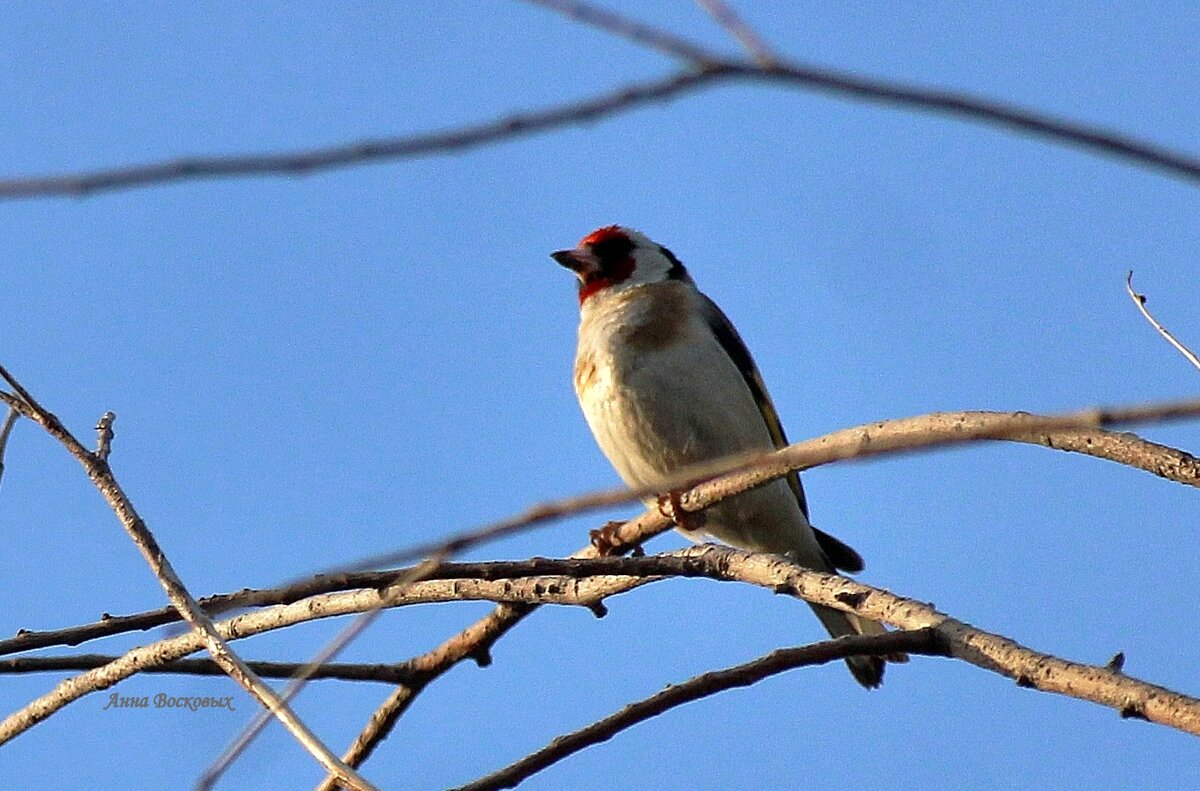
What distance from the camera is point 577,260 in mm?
8898

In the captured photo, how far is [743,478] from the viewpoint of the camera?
4.93 metres

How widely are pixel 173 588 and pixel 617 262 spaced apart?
5.44 m

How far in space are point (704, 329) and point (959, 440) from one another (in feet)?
21.1

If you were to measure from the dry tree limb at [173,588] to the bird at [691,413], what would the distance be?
10.1ft

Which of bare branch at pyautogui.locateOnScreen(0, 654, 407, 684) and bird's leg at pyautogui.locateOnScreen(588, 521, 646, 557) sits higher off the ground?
bird's leg at pyautogui.locateOnScreen(588, 521, 646, 557)

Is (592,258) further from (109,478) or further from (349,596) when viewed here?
(109,478)

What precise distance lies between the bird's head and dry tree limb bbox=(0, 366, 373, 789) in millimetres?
4319

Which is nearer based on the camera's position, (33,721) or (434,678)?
(33,721)

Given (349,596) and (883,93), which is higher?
(349,596)

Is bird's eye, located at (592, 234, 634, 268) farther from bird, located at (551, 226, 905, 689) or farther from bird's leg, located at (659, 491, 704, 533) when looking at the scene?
bird's leg, located at (659, 491, 704, 533)

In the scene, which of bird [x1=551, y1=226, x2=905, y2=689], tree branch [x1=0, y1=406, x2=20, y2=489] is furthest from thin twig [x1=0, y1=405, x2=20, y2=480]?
bird [x1=551, y1=226, x2=905, y2=689]

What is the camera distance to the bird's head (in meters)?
8.66

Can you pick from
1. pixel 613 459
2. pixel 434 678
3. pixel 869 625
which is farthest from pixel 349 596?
pixel 613 459

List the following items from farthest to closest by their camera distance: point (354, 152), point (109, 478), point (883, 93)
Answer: point (109, 478) → point (354, 152) → point (883, 93)
